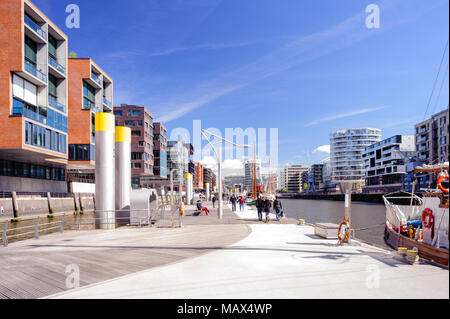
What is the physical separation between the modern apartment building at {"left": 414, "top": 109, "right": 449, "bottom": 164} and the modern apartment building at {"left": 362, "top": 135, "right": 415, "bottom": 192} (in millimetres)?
7791

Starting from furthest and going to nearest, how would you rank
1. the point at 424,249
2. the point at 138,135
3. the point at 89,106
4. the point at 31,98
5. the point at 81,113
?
the point at 138,135 → the point at 89,106 → the point at 81,113 → the point at 31,98 → the point at 424,249

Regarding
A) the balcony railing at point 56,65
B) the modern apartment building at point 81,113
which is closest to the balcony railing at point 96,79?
the modern apartment building at point 81,113

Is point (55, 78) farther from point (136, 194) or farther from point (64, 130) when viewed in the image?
point (136, 194)

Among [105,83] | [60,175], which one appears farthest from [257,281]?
[105,83]

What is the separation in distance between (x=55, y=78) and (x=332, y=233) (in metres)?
49.4

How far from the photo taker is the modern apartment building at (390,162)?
11256 centimetres

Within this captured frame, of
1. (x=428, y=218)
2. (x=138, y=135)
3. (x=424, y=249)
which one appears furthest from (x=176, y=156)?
(x=424, y=249)

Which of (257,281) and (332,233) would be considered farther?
(332,233)

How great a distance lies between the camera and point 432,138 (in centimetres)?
9262

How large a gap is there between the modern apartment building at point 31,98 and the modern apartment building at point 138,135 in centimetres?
2711

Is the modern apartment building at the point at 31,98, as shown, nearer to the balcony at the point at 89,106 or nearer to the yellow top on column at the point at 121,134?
the balcony at the point at 89,106

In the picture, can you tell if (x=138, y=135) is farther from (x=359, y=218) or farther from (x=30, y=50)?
(x=359, y=218)

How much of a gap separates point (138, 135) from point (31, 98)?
142 feet

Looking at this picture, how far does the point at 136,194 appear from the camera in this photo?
22234 millimetres
